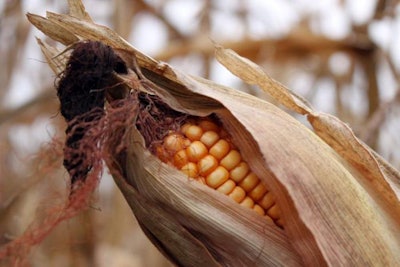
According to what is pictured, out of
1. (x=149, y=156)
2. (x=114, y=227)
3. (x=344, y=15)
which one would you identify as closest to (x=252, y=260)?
(x=149, y=156)

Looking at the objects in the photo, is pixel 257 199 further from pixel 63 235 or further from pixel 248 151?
pixel 63 235

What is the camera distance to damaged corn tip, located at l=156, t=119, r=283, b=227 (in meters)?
0.89

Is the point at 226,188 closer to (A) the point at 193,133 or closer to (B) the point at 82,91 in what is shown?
(A) the point at 193,133

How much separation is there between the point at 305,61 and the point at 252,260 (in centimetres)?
282

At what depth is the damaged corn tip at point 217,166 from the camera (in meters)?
0.89

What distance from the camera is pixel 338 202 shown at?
900mm

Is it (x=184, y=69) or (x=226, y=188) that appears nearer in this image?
(x=226, y=188)

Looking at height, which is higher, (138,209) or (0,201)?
(138,209)

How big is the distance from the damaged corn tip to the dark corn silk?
0.10 meters

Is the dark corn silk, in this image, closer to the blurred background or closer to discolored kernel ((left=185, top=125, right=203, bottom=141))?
discolored kernel ((left=185, top=125, right=203, bottom=141))

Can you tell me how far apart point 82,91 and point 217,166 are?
0.20 metres

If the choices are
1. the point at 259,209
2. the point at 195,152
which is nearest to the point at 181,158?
the point at 195,152

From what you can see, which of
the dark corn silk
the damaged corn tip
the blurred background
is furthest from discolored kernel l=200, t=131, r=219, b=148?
the blurred background

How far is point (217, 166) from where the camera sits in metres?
0.90
